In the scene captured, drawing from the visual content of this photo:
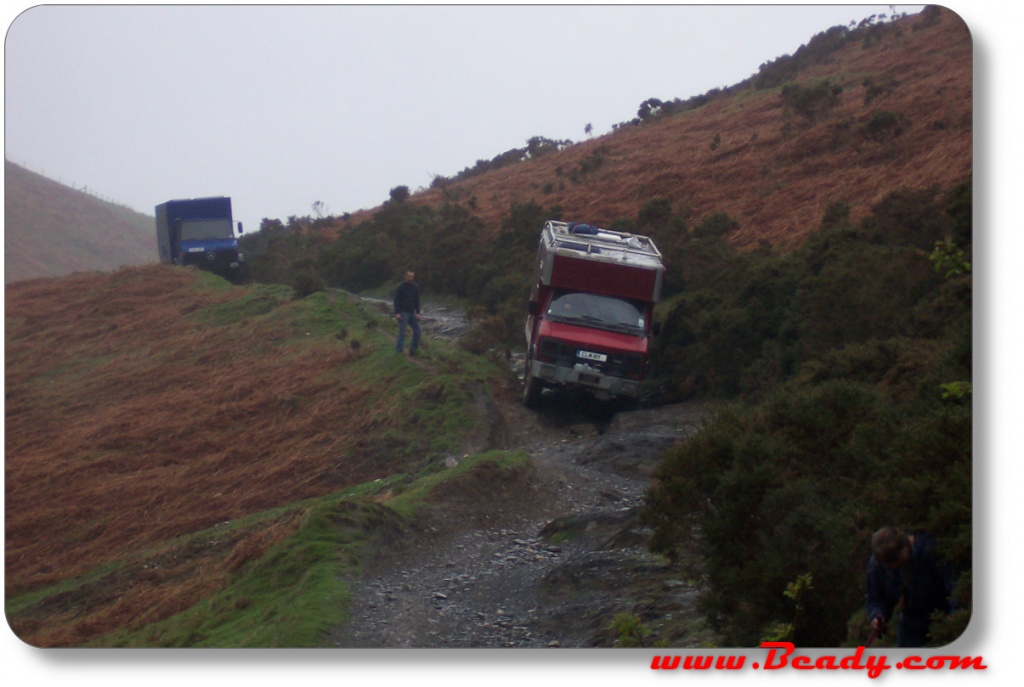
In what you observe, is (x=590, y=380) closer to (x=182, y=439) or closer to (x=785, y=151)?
(x=182, y=439)

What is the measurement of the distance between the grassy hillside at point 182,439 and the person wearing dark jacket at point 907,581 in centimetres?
385

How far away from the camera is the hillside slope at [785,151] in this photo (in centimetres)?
1891

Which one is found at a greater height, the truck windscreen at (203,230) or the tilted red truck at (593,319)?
the truck windscreen at (203,230)

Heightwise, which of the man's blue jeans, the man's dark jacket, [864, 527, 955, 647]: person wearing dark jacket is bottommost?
[864, 527, 955, 647]: person wearing dark jacket

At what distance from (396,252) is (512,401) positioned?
1365cm

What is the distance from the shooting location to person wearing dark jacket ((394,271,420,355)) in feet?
56.5

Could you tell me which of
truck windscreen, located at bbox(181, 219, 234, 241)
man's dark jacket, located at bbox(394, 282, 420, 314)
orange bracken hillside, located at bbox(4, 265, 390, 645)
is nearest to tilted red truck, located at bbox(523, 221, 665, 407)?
man's dark jacket, located at bbox(394, 282, 420, 314)

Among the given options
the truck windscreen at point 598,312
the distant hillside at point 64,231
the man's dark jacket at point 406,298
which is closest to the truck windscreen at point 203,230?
the distant hillside at point 64,231

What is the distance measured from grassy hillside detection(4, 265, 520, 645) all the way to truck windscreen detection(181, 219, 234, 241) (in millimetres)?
9118

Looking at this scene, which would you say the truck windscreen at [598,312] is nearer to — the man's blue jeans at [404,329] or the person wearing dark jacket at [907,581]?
the man's blue jeans at [404,329]

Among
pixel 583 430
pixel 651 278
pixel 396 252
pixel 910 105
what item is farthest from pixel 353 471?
pixel 396 252

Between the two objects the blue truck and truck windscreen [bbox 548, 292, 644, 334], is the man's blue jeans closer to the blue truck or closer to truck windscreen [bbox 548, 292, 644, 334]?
truck windscreen [bbox 548, 292, 644, 334]

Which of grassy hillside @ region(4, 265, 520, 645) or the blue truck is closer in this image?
grassy hillside @ region(4, 265, 520, 645)

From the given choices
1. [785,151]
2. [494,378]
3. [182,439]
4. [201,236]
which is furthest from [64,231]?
[785,151]
